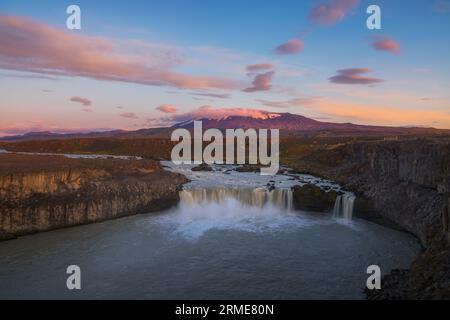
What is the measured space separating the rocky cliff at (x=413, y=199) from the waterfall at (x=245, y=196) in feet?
26.4

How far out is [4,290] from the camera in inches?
751

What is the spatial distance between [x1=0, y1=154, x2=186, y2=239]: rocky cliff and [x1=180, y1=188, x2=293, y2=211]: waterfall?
202cm

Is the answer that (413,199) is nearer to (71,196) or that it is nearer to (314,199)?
(314,199)

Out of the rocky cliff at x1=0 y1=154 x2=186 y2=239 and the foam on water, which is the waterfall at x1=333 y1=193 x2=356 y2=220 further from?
the rocky cliff at x1=0 y1=154 x2=186 y2=239

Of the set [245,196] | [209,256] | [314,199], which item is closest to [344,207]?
[314,199]

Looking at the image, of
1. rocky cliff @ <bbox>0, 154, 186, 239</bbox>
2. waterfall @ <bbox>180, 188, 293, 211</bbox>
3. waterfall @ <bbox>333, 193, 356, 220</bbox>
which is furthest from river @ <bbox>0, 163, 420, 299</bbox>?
waterfall @ <bbox>180, 188, 293, 211</bbox>

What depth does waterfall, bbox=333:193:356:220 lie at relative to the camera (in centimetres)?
3486

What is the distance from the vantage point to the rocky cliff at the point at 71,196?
27875mm

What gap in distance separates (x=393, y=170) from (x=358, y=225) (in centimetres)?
1025

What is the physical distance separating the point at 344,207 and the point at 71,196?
2585cm

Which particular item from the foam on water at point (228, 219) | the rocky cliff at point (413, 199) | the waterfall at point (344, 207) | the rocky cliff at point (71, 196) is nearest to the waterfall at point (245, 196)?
the foam on water at point (228, 219)

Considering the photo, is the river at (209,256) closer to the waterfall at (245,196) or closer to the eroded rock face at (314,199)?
the eroded rock face at (314,199)

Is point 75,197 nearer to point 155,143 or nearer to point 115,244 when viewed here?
point 115,244
